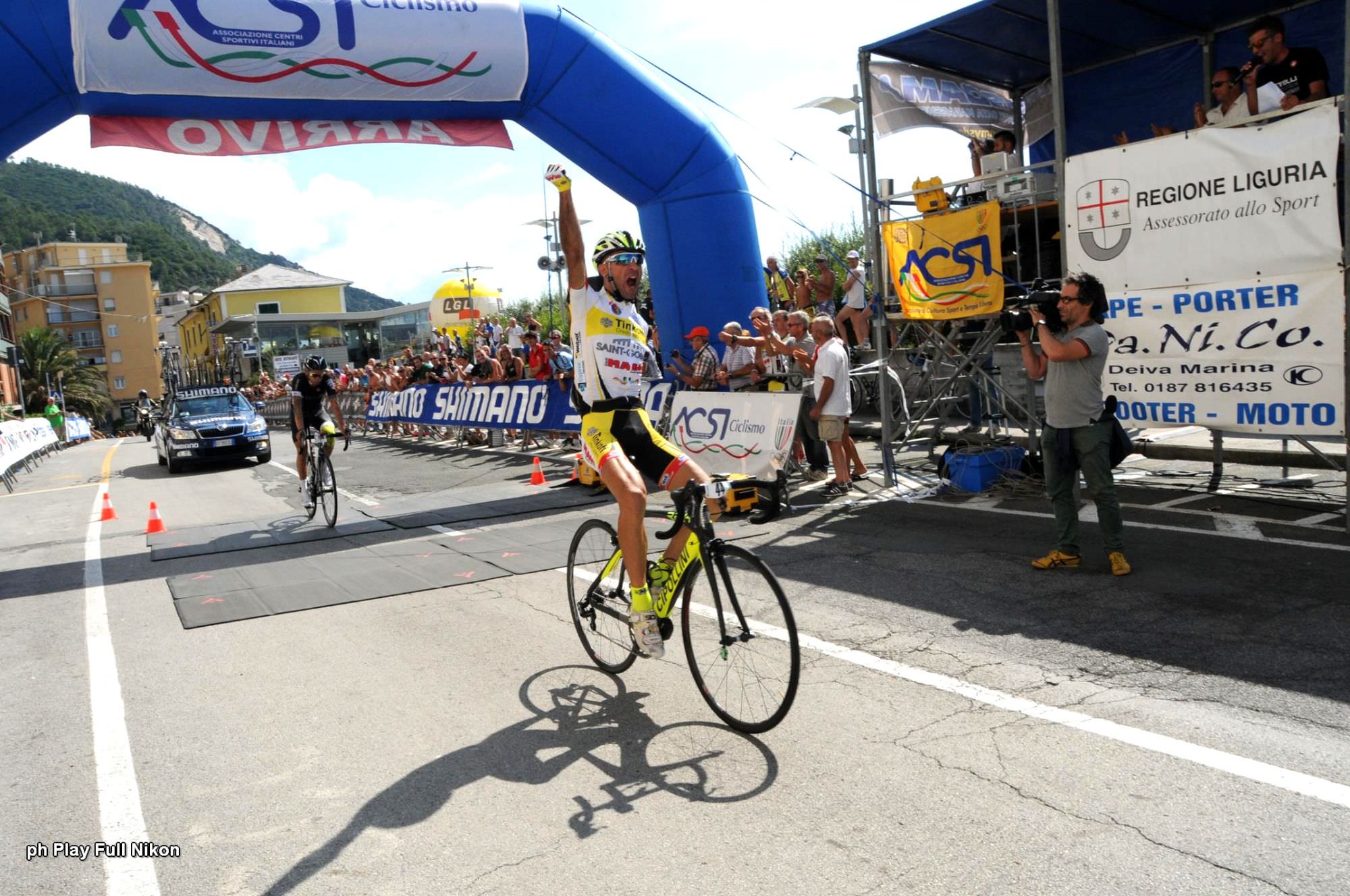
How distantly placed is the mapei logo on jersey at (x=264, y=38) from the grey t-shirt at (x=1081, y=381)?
8765 millimetres

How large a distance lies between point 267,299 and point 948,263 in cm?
9309

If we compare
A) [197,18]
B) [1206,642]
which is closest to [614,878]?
[1206,642]

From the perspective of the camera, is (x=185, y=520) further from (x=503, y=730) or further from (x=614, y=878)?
(x=614, y=878)

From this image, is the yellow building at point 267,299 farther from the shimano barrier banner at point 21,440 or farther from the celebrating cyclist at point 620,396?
the celebrating cyclist at point 620,396

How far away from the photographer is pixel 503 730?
4.74m

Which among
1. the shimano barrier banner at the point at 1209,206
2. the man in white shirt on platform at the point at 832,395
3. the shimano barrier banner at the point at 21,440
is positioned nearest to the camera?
the shimano barrier banner at the point at 1209,206

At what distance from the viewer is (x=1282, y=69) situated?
8.30m

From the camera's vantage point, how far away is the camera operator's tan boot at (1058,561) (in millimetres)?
6781

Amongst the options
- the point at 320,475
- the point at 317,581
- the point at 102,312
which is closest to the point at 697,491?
the point at 317,581

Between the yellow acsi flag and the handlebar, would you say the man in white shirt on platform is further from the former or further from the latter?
the handlebar

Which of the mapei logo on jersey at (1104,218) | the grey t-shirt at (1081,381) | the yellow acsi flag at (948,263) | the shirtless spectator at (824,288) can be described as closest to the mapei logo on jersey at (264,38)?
the shirtless spectator at (824,288)

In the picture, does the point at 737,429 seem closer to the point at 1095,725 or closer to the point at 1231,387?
the point at 1231,387

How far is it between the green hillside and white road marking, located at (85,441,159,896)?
129472mm

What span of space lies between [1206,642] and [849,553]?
309 cm
